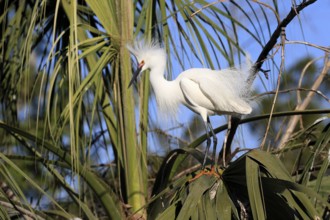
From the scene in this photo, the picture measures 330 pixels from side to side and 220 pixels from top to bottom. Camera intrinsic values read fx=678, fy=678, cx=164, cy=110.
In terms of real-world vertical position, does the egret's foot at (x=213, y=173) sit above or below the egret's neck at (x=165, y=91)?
below

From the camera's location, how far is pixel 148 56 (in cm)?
308

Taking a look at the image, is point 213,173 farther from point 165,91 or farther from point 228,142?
Result: point 165,91

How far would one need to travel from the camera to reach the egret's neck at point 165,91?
3.04 m

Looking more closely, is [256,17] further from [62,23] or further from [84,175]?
[62,23]

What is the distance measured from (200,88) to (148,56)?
12.1 inches

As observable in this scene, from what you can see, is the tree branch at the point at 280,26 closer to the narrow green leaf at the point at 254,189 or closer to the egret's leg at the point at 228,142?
the egret's leg at the point at 228,142

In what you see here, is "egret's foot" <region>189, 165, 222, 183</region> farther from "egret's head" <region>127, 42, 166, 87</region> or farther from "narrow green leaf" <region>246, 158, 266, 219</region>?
"egret's head" <region>127, 42, 166, 87</region>

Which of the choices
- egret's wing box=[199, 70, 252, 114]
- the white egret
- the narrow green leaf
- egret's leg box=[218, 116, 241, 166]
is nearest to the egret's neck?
the white egret

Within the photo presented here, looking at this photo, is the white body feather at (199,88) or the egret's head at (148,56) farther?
the egret's head at (148,56)

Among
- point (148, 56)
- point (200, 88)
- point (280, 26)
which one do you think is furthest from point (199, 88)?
point (280, 26)

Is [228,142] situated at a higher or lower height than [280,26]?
lower

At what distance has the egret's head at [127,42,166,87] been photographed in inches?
120

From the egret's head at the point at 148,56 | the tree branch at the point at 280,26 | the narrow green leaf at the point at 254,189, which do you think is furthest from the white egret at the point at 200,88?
the narrow green leaf at the point at 254,189

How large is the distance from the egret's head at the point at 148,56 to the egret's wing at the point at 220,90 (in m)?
0.22
